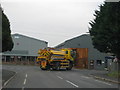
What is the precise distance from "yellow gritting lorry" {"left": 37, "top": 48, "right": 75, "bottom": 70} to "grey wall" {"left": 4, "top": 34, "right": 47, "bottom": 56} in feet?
111

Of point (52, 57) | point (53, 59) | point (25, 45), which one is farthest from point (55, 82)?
point (25, 45)

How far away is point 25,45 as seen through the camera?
260ft

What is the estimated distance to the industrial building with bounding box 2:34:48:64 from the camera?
76.6 meters

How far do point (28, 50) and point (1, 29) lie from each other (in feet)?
185

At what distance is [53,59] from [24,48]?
3618 cm

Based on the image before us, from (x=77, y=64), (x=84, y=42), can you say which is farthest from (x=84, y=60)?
(x=84, y=42)

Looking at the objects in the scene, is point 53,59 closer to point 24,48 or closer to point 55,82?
point 55,82

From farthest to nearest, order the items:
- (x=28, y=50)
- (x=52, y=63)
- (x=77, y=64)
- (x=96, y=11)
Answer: (x=28, y=50) → (x=77, y=64) → (x=52, y=63) → (x=96, y=11)

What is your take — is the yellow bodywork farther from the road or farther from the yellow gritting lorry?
the road

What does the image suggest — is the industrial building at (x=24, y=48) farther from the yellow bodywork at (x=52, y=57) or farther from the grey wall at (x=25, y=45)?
the yellow bodywork at (x=52, y=57)

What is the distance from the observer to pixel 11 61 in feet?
242

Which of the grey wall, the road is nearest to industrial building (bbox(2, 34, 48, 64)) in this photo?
the grey wall

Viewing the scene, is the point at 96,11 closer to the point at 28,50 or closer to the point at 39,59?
the point at 39,59

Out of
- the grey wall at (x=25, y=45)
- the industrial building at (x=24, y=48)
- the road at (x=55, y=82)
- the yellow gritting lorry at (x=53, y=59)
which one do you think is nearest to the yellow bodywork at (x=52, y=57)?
the yellow gritting lorry at (x=53, y=59)
